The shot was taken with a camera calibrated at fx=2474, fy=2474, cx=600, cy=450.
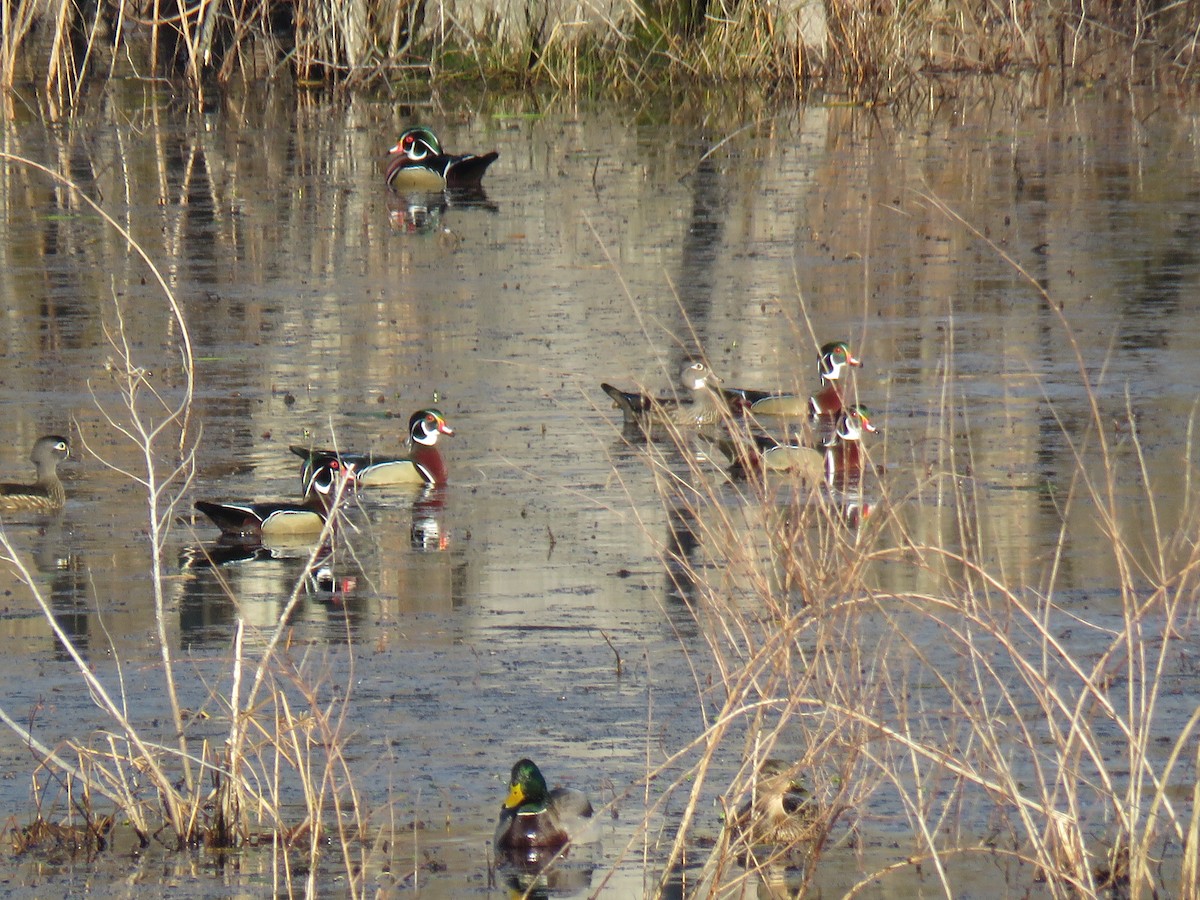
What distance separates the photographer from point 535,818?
658 centimetres

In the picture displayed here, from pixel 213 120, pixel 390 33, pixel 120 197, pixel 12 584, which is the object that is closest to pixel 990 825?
pixel 12 584

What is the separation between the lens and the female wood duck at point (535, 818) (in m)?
6.56

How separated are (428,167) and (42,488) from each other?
37.3ft

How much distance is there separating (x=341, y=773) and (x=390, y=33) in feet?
78.4

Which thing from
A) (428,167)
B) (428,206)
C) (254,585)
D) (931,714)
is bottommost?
(254,585)

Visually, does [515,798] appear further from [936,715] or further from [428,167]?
[428,167]

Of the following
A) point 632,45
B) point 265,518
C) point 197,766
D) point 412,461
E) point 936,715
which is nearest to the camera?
point 936,715

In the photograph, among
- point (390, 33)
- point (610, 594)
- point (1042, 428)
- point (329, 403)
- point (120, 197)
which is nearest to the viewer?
point (610, 594)

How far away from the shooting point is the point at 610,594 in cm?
947

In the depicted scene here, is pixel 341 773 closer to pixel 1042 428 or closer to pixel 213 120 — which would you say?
pixel 1042 428

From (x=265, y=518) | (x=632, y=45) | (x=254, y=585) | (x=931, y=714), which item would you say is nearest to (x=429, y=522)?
(x=265, y=518)

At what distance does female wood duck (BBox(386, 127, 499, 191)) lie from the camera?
2191 cm

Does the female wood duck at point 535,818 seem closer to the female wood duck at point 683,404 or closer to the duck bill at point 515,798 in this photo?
the duck bill at point 515,798

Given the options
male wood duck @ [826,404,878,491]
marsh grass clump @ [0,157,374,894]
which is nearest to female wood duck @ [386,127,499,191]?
male wood duck @ [826,404,878,491]
